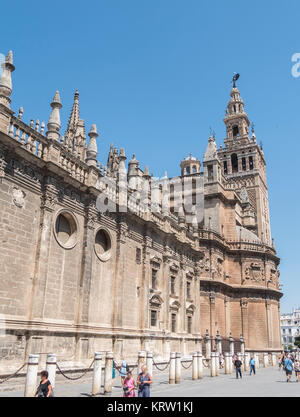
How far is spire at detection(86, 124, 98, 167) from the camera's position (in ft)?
69.0

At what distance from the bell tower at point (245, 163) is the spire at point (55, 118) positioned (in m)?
51.7

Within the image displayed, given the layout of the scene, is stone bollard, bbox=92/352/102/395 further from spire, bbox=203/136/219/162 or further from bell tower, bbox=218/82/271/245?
bell tower, bbox=218/82/271/245

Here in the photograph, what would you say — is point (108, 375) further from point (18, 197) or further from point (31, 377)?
point (18, 197)

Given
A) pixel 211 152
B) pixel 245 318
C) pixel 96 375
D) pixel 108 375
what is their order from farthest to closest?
pixel 211 152 < pixel 245 318 < pixel 108 375 < pixel 96 375

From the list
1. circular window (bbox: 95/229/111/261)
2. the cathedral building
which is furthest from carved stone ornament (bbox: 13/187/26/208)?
circular window (bbox: 95/229/111/261)

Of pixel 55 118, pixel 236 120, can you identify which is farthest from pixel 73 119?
pixel 236 120

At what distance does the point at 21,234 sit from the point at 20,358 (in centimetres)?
473

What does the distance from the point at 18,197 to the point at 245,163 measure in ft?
202

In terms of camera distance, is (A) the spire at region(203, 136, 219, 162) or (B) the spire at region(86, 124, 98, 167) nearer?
(B) the spire at region(86, 124, 98, 167)

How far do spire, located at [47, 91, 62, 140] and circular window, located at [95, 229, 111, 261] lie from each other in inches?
227

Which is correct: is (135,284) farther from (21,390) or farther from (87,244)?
(21,390)

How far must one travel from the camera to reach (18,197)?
16.3 meters

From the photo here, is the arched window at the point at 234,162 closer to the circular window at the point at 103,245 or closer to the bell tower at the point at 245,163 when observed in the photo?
the bell tower at the point at 245,163
